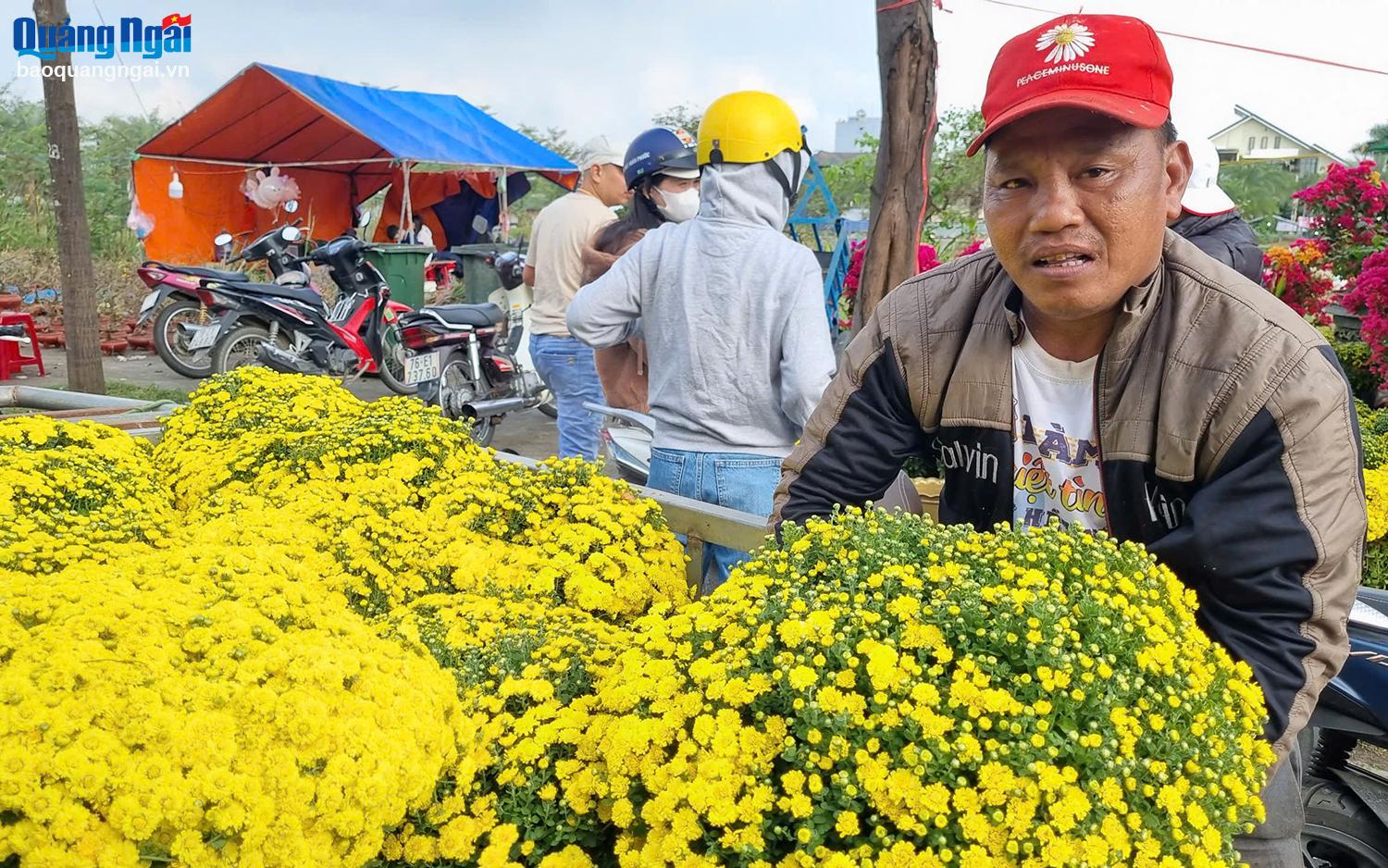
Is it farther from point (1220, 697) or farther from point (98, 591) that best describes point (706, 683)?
point (98, 591)

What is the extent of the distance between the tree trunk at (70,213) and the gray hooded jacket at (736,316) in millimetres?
6960

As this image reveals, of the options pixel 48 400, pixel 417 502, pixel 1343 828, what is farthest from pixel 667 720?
pixel 48 400

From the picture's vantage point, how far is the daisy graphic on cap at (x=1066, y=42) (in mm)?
1577

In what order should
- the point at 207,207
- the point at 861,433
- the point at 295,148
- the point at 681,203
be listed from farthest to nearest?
the point at 295,148, the point at 207,207, the point at 681,203, the point at 861,433

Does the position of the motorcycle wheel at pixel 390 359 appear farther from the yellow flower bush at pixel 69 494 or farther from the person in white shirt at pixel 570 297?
the yellow flower bush at pixel 69 494

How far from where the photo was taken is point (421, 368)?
8102 mm

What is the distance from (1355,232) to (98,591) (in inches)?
319

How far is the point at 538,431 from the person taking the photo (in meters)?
9.20

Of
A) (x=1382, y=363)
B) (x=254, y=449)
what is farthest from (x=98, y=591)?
(x=1382, y=363)

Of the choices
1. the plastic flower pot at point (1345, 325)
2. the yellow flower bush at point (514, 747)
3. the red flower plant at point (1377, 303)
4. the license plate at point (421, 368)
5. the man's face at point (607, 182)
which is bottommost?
the license plate at point (421, 368)

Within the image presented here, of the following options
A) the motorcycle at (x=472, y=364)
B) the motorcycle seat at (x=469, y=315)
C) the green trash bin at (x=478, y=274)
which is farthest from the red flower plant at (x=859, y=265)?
the green trash bin at (x=478, y=274)

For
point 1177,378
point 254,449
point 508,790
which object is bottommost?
point 508,790

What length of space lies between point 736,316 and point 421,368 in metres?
5.60

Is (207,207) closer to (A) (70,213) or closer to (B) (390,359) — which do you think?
A: (A) (70,213)
